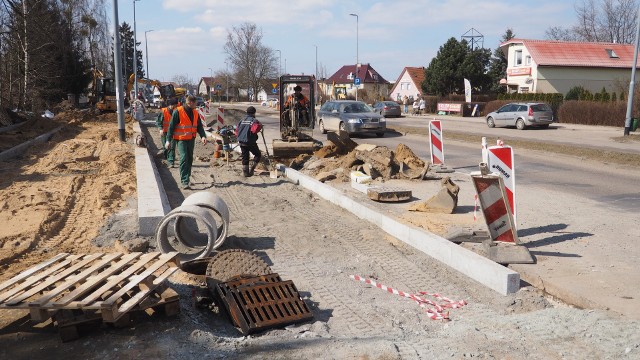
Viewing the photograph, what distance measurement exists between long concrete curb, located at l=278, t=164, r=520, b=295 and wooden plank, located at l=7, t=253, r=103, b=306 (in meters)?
3.78

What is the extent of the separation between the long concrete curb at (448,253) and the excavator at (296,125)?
246 inches

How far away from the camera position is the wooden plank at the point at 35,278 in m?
4.65

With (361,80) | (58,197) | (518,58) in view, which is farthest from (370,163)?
(361,80)

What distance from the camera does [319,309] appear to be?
5289 millimetres

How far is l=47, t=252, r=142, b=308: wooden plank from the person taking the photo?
4.44 m

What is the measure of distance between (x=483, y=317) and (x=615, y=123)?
99.5 ft

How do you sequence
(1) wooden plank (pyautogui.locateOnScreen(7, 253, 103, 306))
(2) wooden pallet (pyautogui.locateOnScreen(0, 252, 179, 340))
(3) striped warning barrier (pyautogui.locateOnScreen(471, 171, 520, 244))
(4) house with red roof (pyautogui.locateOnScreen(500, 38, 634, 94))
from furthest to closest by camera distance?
(4) house with red roof (pyautogui.locateOnScreen(500, 38, 634, 94)), (3) striped warning barrier (pyautogui.locateOnScreen(471, 171, 520, 244)), (1) wooden plank (pyautogui.locateOnScreen(7, 253, 103, 306)), (2) wooden pallet (pyautogui.locateOnScreen(0, 252, 179, 340))

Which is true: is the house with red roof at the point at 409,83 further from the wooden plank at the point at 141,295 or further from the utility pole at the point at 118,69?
the wooden plank at the point at 141,295

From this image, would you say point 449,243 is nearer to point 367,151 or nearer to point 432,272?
point 432,272

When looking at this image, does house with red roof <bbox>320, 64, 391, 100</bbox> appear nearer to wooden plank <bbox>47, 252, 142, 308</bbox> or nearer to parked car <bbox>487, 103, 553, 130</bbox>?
parked car <bbox>487, 103, 553, 130</bbox>

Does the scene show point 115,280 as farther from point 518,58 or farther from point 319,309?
point 518,58

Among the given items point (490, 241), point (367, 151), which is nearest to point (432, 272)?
point (490, 241)

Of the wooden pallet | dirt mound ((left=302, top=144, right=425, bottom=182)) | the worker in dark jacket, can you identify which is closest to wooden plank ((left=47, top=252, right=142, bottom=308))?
the wooden pallet

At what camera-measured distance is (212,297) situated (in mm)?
5211
